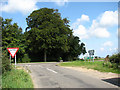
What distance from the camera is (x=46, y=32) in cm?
3800

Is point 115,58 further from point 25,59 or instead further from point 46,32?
point 25,59

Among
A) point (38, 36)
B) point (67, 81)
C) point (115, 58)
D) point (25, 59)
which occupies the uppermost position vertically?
point (38, 36)

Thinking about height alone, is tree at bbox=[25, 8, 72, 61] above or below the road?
above

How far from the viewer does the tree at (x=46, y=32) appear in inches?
1523

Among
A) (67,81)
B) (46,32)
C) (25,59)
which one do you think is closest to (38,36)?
(46,32)

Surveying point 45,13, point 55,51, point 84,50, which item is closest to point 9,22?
point 45,13

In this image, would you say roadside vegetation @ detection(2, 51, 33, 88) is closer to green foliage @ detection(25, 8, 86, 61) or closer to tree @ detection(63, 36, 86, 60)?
green foliage @ detection(25, 8, 86, 61)

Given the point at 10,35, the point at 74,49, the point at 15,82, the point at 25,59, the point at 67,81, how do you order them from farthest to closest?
the point at 74,49, the point at 25,59, the point at 10,35, the point at 67,81, the point at 15,82

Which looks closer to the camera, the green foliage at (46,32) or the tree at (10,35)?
the tree at (10,35)

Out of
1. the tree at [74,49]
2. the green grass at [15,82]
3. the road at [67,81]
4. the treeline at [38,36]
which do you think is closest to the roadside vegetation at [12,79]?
the green grass at [15,82]

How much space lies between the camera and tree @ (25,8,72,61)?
3869 centimetres

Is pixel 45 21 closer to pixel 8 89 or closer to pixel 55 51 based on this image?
pixel 55 51

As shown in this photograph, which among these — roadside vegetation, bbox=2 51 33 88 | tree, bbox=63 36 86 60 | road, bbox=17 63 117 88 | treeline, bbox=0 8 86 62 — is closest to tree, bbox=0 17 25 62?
treeline, bbox=0 8 86 62

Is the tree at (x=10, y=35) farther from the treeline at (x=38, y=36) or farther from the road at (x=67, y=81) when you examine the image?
the road at (x=67, y=81)
